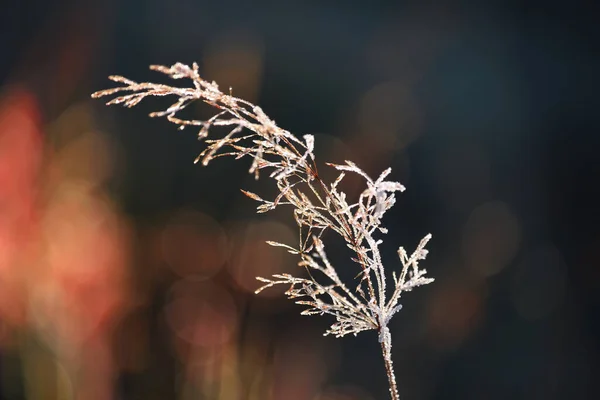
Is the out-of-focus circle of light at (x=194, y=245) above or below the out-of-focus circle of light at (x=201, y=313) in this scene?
above

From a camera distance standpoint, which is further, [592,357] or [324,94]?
[592,357]

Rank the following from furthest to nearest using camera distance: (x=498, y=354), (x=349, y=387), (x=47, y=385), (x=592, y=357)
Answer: (x=592, y=357), (x=498, y=354), (x=349, y=387), (x=47, y=385)

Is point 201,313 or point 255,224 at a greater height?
point 255,224

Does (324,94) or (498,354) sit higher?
(324,94)

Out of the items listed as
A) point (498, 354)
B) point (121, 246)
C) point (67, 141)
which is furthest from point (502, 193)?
point (67, 141)

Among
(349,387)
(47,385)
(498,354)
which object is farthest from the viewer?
(498,354)

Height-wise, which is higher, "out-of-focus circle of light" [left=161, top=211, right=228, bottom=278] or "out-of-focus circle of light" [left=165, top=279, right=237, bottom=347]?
"out-of-focus circle of light" [left=161, top=211, right=228, bottom=278]

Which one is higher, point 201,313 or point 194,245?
point 194,245

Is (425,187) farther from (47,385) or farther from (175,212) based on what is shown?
(47,385)
